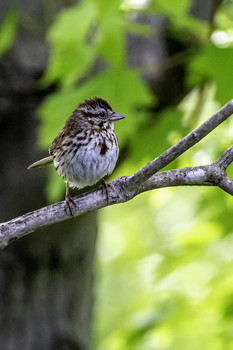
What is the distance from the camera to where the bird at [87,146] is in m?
3.47

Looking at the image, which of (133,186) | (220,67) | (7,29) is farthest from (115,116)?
(133,186)

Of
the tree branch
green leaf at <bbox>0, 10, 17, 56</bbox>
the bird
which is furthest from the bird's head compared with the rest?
the tree branch

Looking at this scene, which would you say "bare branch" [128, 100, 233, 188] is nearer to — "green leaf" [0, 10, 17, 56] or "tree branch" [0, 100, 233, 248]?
"tree branch" [0, 100, 233, 248]

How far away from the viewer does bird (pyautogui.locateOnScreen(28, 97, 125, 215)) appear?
3.47 m

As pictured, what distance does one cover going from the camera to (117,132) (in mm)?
3416

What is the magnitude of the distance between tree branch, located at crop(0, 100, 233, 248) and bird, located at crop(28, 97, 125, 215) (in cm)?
82

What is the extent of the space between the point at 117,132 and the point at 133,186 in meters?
0.98

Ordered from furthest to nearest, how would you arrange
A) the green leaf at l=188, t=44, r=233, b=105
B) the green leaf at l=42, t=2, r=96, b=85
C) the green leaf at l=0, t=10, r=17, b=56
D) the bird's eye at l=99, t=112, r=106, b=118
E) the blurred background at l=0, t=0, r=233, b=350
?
the bird's eye at l=99, t=112, r=106, b=118, the green leaf at l=0, t=10, r=17, b=56, the blurred background at l=0, t=0, r=233, b=350, the green leaf at l=42, t=2, r=96, b=85, the green leaf at l=188, t=44, r=233, b=105

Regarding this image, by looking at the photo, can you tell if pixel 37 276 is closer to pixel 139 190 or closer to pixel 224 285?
pixel 224 285

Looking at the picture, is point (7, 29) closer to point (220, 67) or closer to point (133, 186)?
point (220, 67)

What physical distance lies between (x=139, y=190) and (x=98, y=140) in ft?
3.68

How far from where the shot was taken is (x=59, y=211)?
2447 mm

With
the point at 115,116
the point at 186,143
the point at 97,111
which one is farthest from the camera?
the point at 97,111

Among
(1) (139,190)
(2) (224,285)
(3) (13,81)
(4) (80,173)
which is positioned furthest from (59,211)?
(3) (13,81)
